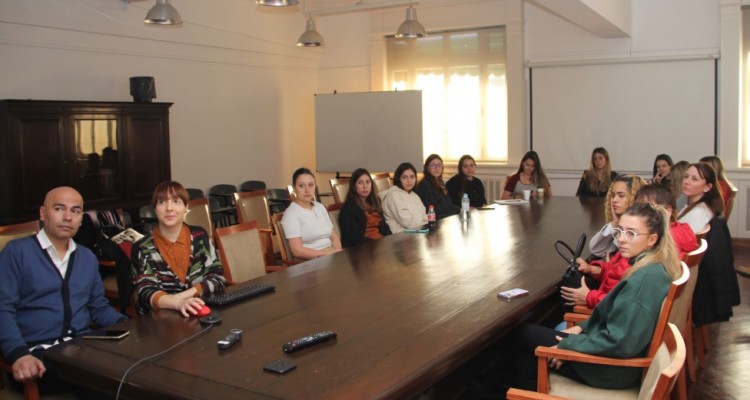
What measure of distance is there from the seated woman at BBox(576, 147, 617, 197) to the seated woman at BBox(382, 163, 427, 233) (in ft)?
8.10

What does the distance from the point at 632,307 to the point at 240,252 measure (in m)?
2.43

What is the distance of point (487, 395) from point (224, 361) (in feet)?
4.71

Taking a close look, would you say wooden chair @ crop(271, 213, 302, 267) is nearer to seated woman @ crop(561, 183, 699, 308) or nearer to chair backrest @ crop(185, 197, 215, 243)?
chair backrest @ crop(185, 197, 215, 243)

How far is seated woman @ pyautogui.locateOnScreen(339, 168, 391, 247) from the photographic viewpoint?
204 inches

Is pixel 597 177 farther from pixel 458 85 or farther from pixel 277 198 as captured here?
pixel 277 198

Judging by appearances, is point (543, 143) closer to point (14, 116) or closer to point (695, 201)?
point (695, 201)

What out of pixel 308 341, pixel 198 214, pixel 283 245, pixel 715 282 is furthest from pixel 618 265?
pixel 198 214

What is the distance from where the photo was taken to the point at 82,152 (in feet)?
21.0

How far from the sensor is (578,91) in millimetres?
8969

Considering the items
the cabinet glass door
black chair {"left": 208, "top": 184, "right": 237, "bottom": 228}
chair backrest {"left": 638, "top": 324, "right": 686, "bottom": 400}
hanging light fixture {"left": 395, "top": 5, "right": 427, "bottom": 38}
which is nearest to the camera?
chair backrest {"left": 638, "top": 324, "right": 686, "bottom": 400}

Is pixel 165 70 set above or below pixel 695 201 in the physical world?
above

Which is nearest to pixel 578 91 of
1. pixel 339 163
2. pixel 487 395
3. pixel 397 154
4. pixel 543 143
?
pixel 543 143

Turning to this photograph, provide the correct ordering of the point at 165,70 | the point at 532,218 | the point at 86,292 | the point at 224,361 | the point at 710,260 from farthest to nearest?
the point at 165,70
the point at 532,218
the point at 710,260
the point at 86,292
the point at 224,361

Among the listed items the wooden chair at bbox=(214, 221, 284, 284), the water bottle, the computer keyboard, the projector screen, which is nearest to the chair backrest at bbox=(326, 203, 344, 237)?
the water bottle
